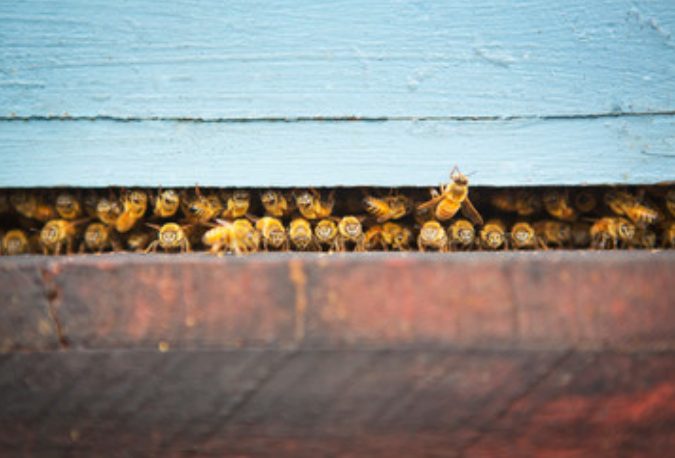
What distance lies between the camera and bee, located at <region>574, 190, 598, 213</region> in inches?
63.1

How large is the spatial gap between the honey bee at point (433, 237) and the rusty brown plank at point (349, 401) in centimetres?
57

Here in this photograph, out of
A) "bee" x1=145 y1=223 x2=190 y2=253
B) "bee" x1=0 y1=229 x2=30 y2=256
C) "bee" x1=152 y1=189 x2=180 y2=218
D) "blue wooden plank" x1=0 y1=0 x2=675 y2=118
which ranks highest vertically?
"blue wooden plank" x1=0 y1=0 x2=675 y2=118

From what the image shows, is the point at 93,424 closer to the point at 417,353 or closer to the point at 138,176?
the point at 138,176

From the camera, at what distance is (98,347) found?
109 cm

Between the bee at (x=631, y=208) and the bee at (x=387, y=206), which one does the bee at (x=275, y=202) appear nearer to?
the bee at (x=387, y=206)

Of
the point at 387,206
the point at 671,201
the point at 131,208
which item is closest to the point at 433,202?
the point at 387,206

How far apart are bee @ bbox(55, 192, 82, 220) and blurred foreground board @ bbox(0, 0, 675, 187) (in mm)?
199

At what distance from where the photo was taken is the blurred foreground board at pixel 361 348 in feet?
3.47

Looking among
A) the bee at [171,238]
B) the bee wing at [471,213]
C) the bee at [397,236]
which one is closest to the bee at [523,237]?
the bee wing at [471,213]

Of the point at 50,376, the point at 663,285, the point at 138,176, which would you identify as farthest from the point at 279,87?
the point at 663,285

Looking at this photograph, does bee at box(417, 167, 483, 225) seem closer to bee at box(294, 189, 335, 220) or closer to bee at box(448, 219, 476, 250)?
bee at box(448, 219, 476, 250)

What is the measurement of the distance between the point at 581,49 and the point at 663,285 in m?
0.69

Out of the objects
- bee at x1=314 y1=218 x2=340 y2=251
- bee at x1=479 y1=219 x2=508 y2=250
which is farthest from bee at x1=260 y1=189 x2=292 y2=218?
bee at x1=479 y1=219 x2=508 y2=250

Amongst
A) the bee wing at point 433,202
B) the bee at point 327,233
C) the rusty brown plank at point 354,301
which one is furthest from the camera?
the bee at point 327,233
